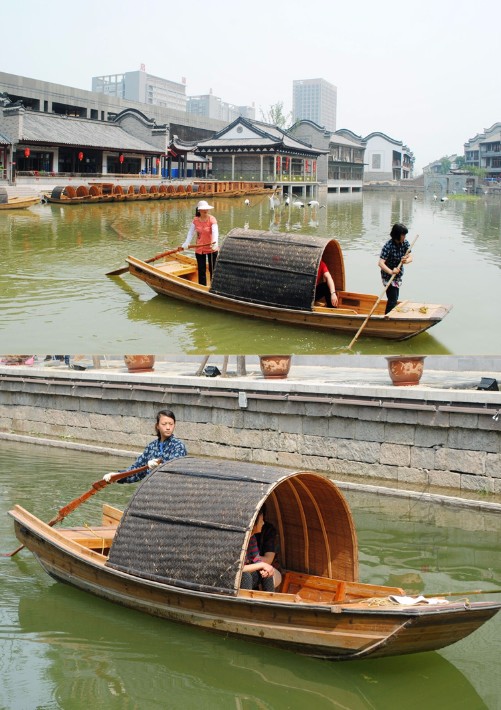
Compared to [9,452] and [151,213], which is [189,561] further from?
[151,213]

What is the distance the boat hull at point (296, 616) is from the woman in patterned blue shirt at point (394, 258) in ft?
13.0

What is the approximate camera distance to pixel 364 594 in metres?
4.86

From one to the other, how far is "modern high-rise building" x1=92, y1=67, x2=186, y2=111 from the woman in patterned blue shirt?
72.9 feet

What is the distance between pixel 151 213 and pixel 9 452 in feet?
39.1

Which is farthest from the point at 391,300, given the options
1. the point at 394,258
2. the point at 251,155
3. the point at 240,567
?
the point at 251,155

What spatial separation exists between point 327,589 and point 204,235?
5079 mm

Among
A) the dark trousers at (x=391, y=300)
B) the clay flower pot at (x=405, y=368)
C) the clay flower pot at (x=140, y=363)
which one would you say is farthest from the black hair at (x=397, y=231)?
the clay flower pot at (x=140, y=363)

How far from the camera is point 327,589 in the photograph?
521 centimetres

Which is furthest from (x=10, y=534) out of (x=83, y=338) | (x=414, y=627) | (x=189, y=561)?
(x=414, y=627)

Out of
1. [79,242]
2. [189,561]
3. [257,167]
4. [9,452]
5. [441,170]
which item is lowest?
[9,452]

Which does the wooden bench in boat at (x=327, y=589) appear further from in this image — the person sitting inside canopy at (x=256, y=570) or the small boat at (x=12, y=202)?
the small boat at (x=12, y=202)

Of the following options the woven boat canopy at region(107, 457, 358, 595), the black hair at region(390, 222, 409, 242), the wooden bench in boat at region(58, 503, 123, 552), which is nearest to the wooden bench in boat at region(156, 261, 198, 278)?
the black hair at region(390, 222, 409, 242)

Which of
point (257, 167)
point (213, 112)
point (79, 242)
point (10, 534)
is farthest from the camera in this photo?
point (213, 112)

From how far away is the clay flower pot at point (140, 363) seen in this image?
34.7 ft
